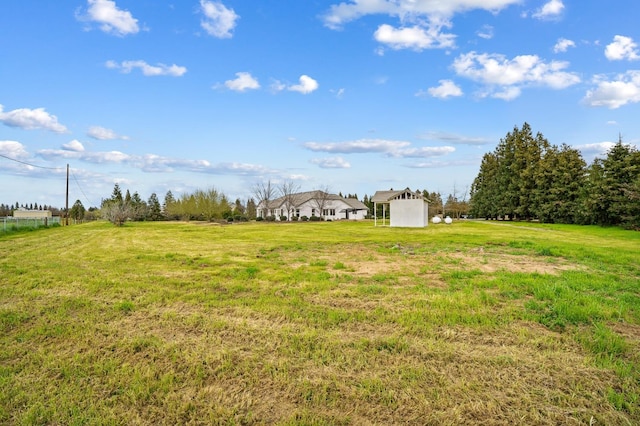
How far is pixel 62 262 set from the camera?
10562 millimetres

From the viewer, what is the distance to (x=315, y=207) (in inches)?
2434

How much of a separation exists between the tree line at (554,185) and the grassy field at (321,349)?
26.8m

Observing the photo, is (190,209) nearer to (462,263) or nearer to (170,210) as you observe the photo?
(170,210)

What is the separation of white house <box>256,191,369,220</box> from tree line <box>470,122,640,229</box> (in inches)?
830

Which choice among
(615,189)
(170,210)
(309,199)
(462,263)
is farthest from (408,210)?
(170,210)

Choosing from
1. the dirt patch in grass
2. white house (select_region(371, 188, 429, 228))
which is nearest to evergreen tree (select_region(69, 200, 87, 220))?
white house (select_region(371, 188, 429, 228))

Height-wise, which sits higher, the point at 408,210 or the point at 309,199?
the point at 309,199

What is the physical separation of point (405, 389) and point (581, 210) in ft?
123

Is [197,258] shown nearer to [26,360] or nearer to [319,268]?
[319,268]

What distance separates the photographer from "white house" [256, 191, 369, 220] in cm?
6087

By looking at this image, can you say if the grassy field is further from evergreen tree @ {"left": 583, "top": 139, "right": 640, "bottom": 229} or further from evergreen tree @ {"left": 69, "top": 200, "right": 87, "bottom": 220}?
evergreen tree @ {"left": 69, "top": 200, "right": 87, "bottom": 220}

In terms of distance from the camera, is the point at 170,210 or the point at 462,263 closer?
the point at 462,263

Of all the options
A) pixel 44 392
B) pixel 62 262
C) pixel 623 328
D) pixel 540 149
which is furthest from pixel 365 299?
pixel 540 149

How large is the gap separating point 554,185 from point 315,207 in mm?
35144
